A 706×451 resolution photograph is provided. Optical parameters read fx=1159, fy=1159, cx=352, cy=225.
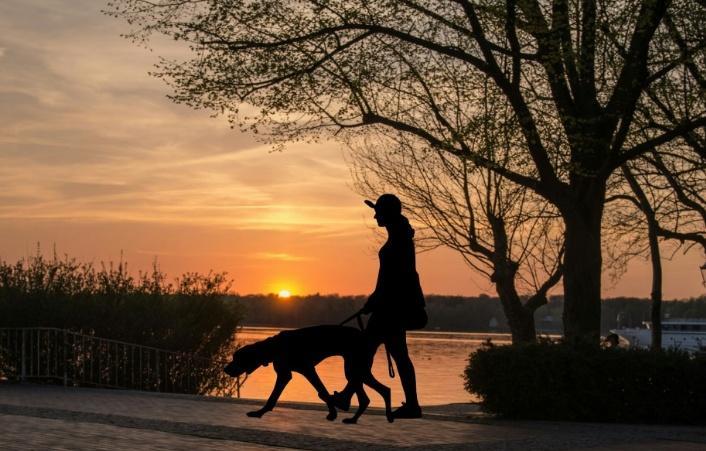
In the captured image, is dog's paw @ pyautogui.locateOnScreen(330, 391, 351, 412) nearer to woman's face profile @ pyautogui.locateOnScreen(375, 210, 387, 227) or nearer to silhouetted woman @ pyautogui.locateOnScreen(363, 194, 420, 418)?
silhouetted woman @ pyautogui.locateOnScreen(363, 194, 420, 418)

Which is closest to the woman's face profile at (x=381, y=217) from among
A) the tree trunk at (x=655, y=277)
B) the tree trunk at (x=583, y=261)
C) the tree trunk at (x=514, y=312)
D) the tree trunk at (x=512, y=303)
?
the tree trunk at (x=583, y=261)

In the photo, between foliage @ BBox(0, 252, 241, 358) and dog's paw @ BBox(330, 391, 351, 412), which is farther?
foliage @ BBox(0, 252, 241, 358)

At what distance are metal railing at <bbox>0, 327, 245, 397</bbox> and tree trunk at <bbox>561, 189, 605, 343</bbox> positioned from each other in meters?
10.2

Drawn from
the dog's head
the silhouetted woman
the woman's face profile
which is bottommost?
the dog's head

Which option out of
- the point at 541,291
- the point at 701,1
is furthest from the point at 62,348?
the point at 541,291

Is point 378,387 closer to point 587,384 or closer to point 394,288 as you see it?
point 394,288

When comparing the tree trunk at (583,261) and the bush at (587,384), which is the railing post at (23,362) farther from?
the tree trunk at (583,261)

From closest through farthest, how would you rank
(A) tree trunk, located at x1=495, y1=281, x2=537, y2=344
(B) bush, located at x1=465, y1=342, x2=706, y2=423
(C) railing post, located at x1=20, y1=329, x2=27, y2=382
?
(B) bush, located at x1=465, y1=342, x2=706, y2=423 < (C) railing post, located at x1=20, y1=329, x2=27, y2=382 < (A) tree trunk, located at x1=495, y1=281, x2=537, y2=344

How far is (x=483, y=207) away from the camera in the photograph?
39.6 m

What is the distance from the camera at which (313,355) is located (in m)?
10.2

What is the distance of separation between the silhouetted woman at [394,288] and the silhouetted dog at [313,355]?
0.20m

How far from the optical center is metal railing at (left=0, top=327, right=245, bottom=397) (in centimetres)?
2664

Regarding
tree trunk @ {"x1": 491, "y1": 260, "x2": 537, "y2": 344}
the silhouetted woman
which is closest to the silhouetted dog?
the silhouetted woman

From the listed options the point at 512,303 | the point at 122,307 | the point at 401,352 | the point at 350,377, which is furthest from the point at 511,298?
the point at 350,377
